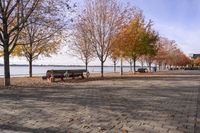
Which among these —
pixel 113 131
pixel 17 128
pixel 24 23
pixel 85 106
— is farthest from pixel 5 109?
pixel 24 23

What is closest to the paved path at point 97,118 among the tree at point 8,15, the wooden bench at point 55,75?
the tree at point 8,15

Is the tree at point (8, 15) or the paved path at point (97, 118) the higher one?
the tree at point (8, 15)

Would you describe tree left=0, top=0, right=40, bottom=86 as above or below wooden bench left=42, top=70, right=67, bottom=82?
above

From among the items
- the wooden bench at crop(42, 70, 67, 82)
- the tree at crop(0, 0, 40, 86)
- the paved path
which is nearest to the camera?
the paved path

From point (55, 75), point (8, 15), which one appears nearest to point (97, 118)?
point (8, 15)

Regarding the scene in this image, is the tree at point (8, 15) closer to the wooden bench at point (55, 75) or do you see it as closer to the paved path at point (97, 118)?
the wooden bench at point (55, 75)

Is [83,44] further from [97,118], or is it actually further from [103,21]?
[97,118]

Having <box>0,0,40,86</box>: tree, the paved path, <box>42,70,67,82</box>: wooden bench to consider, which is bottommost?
the paved path

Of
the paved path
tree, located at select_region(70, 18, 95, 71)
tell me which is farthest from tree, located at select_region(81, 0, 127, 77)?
the paved path

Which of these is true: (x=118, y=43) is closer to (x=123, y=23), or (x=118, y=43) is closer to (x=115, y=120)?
(x=123, y=23)

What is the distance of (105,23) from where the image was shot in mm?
39938

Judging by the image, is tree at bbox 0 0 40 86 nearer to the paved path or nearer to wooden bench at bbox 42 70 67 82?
wooden bench at bbox 42 70 67 82

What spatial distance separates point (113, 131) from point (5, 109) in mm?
4743

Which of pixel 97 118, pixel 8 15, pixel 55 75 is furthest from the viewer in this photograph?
pixel 55 75
